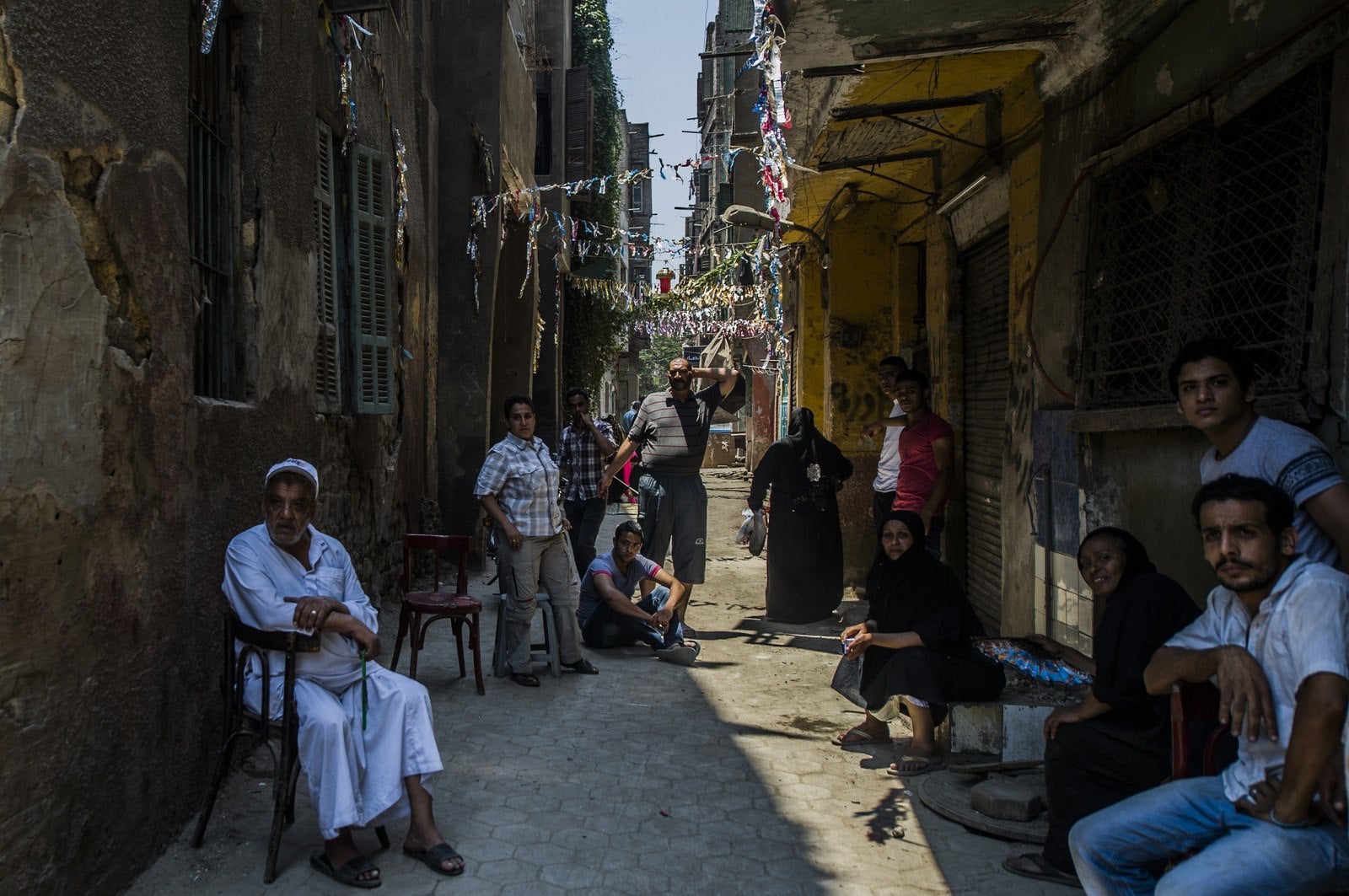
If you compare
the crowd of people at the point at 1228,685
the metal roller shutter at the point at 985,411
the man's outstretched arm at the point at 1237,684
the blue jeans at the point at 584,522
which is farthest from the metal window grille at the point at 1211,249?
the blue jeans at the point at 584,522

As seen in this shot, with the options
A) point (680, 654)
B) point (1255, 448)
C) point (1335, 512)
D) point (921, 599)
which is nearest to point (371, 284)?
point (680, 654)

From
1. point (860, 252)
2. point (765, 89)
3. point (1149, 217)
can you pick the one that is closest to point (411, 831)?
point (1149, 217)

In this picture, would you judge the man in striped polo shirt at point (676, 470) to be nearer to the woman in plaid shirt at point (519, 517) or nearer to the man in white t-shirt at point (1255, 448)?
the woman in plaid shirt at point (519, 517)

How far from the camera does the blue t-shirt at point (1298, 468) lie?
9.50 feet

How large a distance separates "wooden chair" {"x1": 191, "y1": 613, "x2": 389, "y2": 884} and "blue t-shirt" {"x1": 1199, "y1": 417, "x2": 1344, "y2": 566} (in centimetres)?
290

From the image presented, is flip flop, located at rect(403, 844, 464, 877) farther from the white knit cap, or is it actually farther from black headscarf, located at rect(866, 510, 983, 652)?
black headscarf, located at rect(866, 510, 983, 652)

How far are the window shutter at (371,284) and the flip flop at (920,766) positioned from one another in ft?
12.9

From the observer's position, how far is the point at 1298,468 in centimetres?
293

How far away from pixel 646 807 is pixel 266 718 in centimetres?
150

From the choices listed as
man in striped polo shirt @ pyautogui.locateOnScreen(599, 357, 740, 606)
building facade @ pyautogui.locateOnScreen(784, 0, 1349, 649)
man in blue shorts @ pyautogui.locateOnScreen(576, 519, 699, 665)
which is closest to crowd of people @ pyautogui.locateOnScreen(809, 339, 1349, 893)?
building facade @ pyautogui.locateOnScreen(784, 0, 1349, 649)

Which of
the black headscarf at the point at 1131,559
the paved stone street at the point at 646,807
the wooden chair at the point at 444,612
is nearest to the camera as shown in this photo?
the paved stone street at the point at 646,807

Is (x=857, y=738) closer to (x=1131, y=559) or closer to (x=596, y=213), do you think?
(x=1131, y=559)

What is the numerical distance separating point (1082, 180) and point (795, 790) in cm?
321

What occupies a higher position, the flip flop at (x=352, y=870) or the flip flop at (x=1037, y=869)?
the flip flop at (x=352, y=870)
